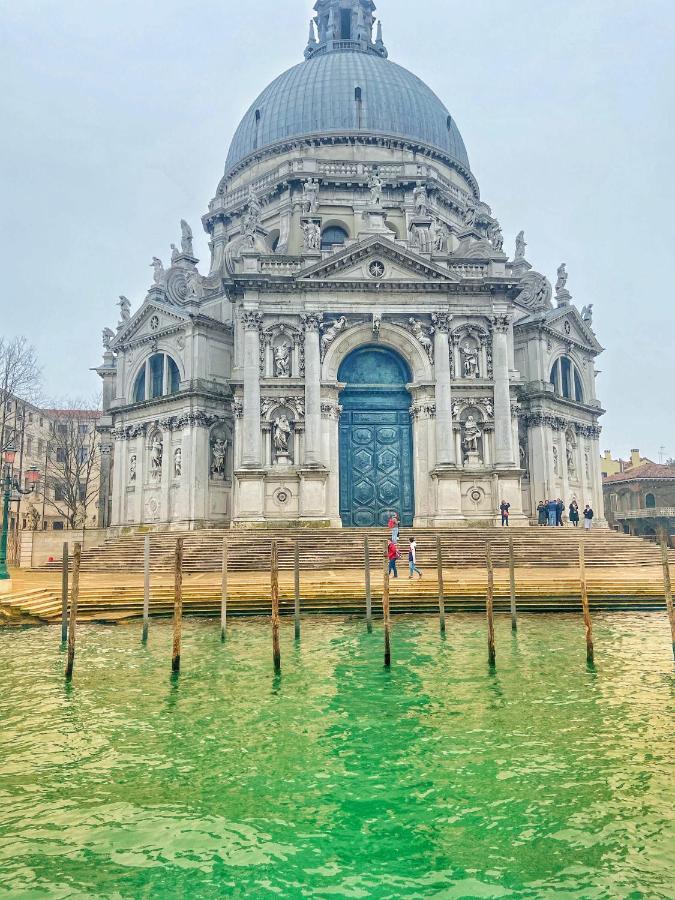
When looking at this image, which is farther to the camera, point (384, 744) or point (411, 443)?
point (411, 443)

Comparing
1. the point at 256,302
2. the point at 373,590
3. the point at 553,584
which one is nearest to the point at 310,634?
the point at 373,590

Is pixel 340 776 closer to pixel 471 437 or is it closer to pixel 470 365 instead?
pixel 471 437

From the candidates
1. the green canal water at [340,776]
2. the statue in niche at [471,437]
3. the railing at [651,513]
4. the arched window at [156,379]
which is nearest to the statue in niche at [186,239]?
the arched window at [156,379]

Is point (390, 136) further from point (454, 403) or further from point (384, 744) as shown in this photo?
point (384, 744)

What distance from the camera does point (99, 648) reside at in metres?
13.3

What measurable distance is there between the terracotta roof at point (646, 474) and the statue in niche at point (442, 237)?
31326 mm

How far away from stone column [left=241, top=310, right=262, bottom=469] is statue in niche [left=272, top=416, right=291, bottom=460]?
700 millimetres

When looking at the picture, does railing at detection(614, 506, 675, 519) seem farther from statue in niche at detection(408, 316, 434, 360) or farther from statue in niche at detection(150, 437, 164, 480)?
statue in niche at detection(150, 437, 164, 480)

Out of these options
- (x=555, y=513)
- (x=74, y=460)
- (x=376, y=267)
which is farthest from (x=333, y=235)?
(x=74, y=460)

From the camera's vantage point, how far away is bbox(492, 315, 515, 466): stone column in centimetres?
2823

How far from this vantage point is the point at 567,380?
38.4 meters

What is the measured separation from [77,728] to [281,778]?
3.03m

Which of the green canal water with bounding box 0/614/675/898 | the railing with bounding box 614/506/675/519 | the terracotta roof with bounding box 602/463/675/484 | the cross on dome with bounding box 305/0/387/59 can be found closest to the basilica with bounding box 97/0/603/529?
the cross on dome with bounding box 305/0/387/59

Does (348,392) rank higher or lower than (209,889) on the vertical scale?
higher
